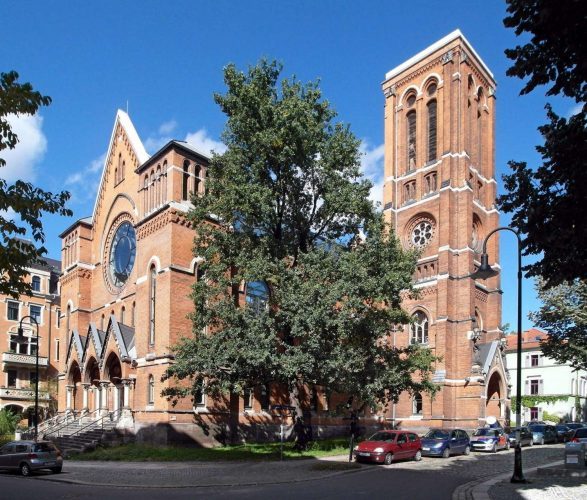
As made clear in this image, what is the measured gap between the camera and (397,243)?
2725cm

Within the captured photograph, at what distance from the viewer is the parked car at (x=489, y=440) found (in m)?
33.7

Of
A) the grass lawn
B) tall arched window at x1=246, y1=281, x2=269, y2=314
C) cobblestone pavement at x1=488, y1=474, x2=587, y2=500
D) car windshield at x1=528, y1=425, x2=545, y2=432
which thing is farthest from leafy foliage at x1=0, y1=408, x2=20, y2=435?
car windshield at x1=528, y1=425, x2=545, y2=432

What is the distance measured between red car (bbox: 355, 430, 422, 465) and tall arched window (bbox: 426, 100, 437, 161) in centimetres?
2997

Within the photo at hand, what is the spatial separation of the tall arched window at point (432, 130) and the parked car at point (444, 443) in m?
26.8

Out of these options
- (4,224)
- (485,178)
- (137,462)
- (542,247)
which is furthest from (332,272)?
(485,178)

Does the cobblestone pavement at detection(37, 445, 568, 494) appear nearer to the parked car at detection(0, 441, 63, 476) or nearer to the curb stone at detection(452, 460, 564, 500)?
the curb stone at detection(452, 460, 564, 500)

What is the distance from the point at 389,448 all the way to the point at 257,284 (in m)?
13.6

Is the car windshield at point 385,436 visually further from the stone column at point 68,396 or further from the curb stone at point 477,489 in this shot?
the stone column at point 68,396

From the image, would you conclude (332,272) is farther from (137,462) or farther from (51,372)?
(51,372)

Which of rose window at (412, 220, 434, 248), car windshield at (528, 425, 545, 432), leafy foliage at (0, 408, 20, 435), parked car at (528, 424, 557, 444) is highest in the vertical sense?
rose window at (412, 220, 434, 248)

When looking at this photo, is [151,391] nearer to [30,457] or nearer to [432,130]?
[30,457]

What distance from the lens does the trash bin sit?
2053 cm

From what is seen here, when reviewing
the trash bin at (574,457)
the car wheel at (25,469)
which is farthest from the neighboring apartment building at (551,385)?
the car wheel at (25,469)

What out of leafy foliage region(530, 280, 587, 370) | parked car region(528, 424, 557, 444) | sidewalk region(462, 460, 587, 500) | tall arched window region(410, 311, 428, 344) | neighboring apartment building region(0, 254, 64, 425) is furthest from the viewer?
neighboring apartment building region(0, 254, 64, 425)
